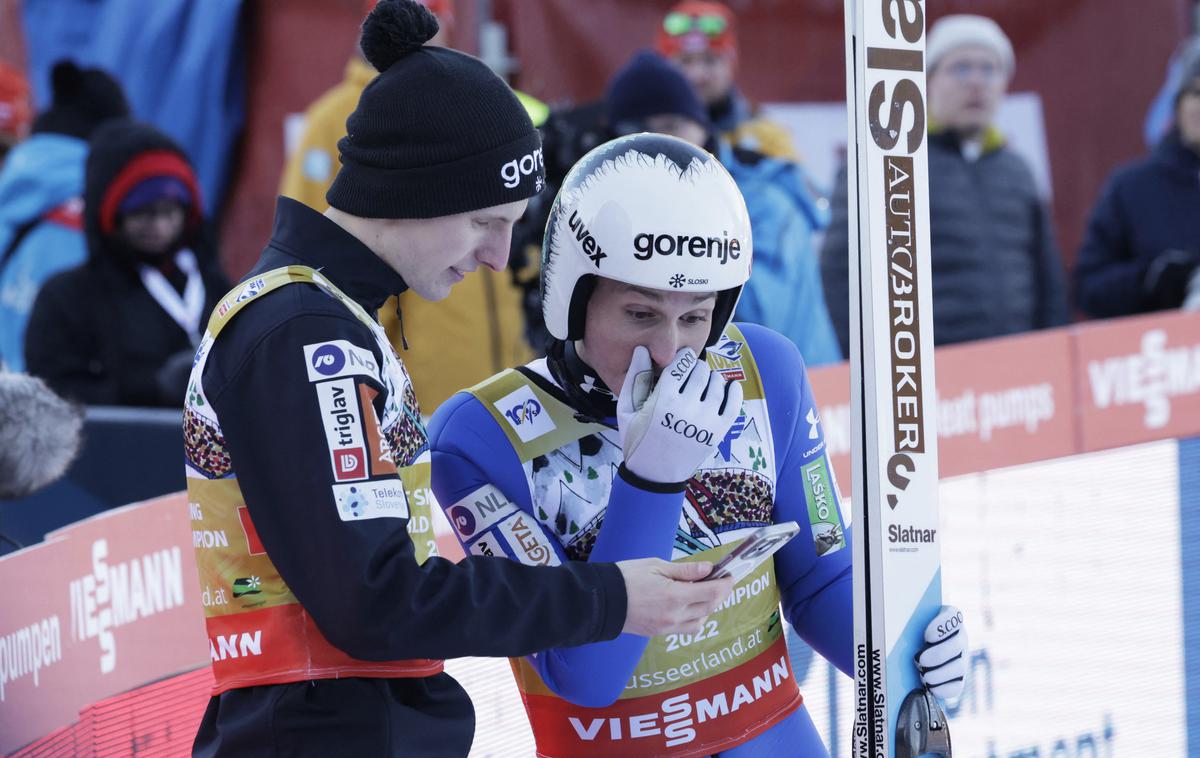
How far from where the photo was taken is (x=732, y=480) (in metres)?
2.35

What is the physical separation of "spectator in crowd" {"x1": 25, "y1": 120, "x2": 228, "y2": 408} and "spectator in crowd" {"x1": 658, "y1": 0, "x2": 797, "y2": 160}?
→ 7.20ft

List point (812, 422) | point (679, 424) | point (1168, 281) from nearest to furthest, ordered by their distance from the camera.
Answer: point (679, 424) < point (812, 422) < point (1168, 281)

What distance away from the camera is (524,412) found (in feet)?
7.68

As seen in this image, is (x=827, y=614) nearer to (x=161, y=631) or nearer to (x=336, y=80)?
(x=161, y=631)

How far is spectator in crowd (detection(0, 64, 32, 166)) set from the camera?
277 inches

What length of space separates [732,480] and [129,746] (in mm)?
1369

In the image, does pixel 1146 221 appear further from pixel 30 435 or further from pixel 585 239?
pixel 30 435

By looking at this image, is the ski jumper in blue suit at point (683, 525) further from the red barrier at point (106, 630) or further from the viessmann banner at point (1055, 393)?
the viessmann banner at point (1055, 393)

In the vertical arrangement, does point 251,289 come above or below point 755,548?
above

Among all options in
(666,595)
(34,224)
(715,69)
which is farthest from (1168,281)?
(666,595)

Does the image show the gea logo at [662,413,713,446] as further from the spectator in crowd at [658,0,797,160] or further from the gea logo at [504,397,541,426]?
the spectator in crowd at [658,0,797,160]

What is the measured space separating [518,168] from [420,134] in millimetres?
161

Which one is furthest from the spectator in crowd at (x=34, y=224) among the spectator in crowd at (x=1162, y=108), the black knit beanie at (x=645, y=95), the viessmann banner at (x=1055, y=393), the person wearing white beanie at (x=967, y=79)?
the spectator in crowd at (x=1162, y=108)

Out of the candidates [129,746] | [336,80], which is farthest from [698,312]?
[336,80]
